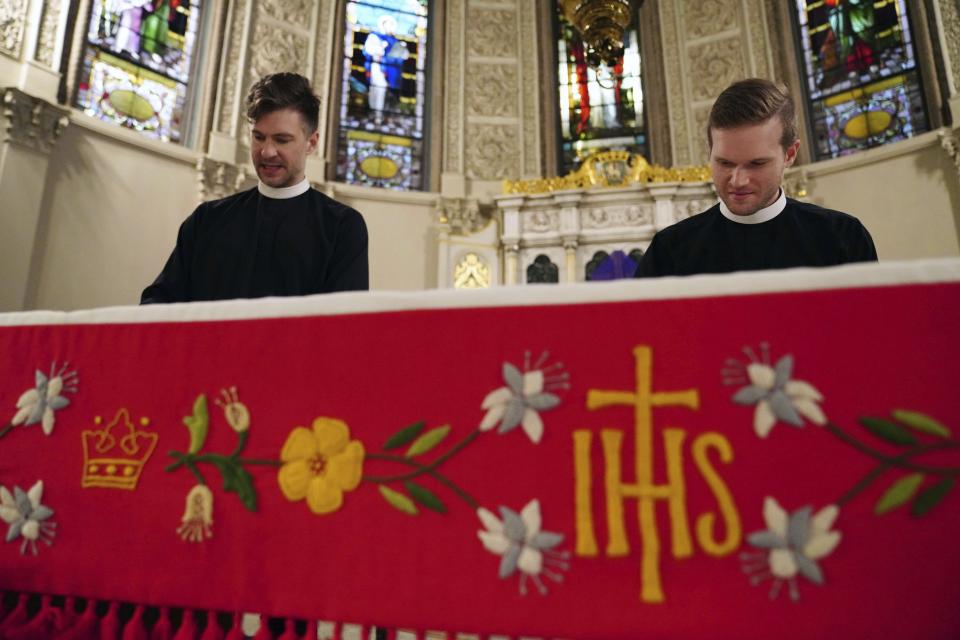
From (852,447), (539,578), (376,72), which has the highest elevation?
(376,72)

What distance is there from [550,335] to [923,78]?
7.95 metres

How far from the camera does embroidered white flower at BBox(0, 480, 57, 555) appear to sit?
3.66ft

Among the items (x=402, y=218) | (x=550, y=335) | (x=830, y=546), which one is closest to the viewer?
(x=830, y=546)

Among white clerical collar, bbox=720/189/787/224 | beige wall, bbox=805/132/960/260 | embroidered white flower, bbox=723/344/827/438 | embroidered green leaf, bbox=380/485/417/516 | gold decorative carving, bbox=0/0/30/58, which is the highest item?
gold decorative carving, bbox=0/0/30/58

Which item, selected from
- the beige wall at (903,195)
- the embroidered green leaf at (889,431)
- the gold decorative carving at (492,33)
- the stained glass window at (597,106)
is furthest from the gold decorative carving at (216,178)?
the embroidered green leaf at (889,431)

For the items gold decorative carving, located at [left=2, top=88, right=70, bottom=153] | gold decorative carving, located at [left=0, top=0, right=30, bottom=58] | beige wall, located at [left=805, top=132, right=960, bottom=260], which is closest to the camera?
gold decorative carving, located at [left=2, top=88, right=70, bottom=153]

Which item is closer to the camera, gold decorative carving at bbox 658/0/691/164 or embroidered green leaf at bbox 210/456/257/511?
embroidered green leaf at bbox 210/456/257/511

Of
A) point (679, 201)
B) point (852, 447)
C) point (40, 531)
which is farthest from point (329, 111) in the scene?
point (852, 447)

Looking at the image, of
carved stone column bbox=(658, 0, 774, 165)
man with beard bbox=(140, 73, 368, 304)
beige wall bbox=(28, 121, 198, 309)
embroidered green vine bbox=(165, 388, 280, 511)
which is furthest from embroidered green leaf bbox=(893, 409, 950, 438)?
carved stone column bbox=(658, 0, 774, 165)

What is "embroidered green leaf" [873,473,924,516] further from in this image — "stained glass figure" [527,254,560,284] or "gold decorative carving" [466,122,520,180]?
"gold decorative carving" [466,122,520,180]

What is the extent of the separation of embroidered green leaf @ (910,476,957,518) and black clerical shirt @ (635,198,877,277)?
1091mm

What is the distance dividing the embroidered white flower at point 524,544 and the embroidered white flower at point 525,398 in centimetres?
11

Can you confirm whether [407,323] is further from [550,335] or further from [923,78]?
[923,78]

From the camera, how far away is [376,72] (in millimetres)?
8383
